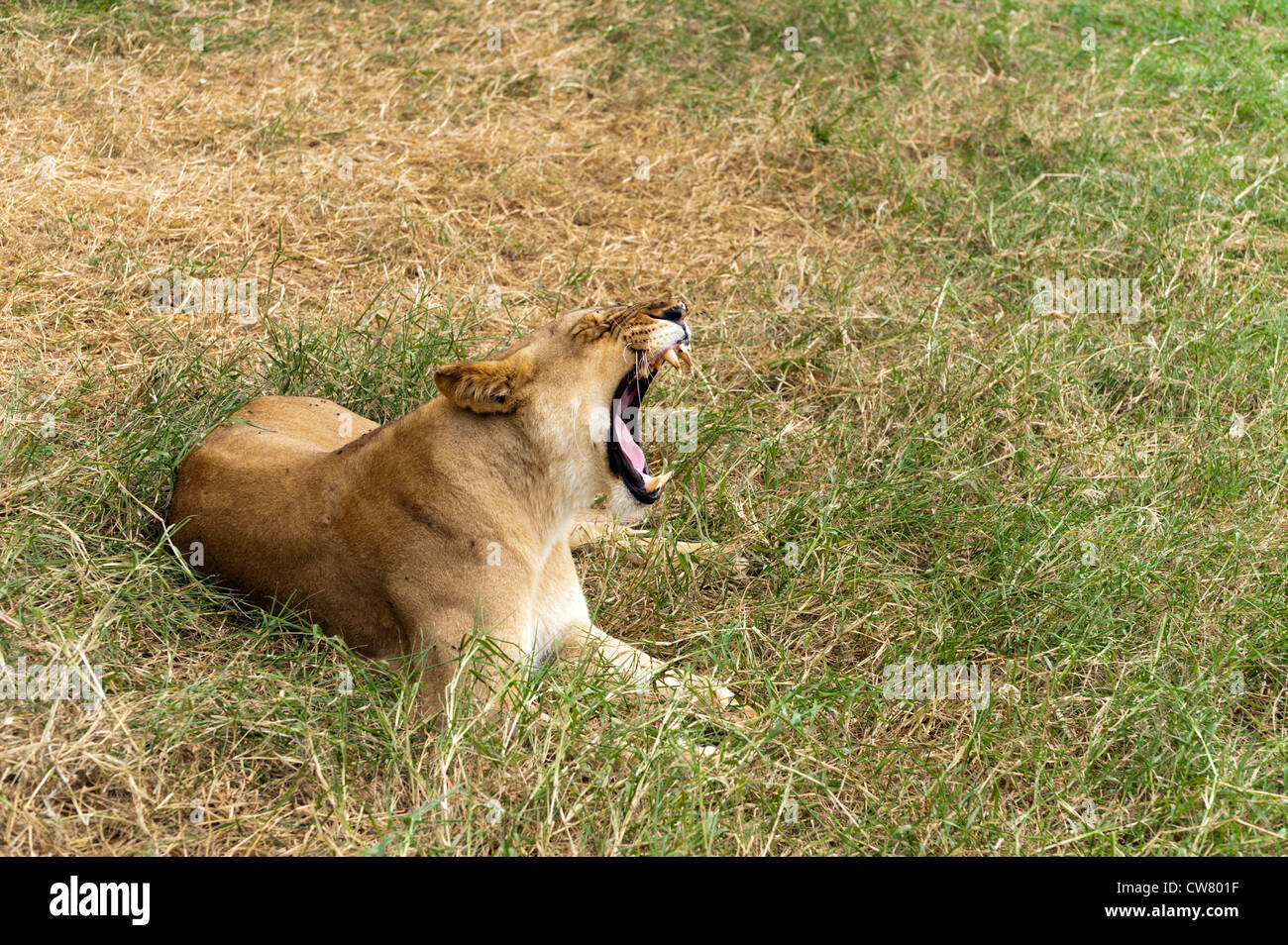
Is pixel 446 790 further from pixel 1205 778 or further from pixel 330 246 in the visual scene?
pixel 330 246

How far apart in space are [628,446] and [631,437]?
118 mm

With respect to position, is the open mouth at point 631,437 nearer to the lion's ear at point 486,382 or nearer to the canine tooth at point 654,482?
the canine tooth at point 654,482

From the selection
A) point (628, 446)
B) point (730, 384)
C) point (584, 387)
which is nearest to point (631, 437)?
point (628, 446)

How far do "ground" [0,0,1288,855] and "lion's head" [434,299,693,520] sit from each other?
66 cm

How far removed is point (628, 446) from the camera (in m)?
4.07

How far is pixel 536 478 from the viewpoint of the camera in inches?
156

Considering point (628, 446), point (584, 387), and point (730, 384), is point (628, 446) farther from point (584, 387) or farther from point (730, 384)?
point (730, 384)

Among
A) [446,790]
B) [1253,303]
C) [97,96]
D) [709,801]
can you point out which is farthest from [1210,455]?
[97,96]

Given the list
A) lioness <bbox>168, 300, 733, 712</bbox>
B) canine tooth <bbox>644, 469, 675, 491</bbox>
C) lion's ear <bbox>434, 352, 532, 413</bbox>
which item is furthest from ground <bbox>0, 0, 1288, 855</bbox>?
lion's ear <bbox>434, 352, 532, 413</bbox>

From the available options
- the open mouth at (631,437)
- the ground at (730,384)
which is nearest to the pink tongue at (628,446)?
the open mouth at (631,437)

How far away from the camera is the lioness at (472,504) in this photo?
12.7 ft

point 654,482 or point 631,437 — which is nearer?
point 654,482

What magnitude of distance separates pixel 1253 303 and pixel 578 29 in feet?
15.5

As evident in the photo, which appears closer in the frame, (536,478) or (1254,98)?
(536,478)
